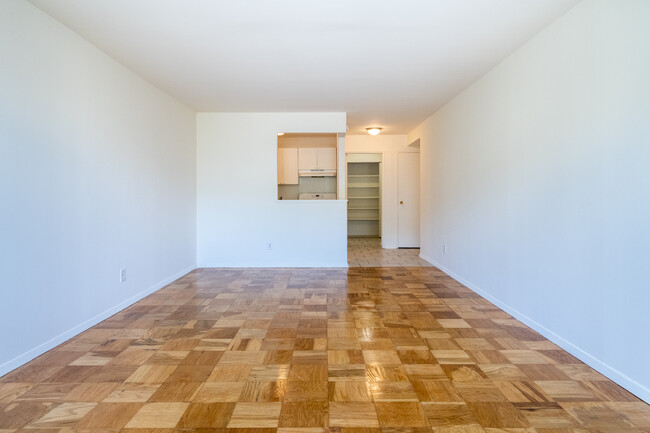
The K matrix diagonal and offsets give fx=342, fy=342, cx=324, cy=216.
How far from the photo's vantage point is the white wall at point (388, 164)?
7266mm

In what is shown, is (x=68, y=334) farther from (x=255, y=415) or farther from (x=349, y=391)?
(x=349, y=391)

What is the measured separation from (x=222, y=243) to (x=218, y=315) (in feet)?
7.69

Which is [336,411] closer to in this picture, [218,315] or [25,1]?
[218,315]

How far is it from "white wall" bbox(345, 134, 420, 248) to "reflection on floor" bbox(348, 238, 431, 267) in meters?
0.45

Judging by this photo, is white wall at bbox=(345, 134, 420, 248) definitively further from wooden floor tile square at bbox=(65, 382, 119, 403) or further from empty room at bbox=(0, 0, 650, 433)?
wooden floor tile square at bbox=(65, 382, 119, 403)

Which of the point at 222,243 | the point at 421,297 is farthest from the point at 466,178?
the point at 222,243

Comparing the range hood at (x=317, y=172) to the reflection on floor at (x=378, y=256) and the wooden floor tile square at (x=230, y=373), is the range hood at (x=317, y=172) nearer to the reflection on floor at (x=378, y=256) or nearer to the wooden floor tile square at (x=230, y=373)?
the reflection on floor at (x=378, y=256)

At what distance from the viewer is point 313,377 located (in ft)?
6.70

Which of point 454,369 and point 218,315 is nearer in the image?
point 454,369

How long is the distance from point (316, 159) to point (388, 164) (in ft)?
5.09

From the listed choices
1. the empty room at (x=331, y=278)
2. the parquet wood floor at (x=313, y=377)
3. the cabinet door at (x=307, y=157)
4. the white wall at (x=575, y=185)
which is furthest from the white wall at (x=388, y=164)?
the parquet wood floor at (x=313, y=377)

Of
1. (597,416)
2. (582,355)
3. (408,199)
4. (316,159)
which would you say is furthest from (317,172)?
(597,416)

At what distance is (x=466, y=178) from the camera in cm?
Answer: 417

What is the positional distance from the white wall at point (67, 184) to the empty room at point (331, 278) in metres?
0.02
